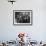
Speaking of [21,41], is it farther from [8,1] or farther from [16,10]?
[8,1]

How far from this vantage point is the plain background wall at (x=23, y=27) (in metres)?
4.55

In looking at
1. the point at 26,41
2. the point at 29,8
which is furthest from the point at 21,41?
the point at 29,8

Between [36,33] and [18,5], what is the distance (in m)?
1.13

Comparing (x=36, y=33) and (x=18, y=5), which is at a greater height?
(x=18, y=5)

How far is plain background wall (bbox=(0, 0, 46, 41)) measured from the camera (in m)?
4.55

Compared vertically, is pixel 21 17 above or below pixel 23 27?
above

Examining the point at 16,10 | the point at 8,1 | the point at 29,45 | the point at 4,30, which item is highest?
the point at 8,1

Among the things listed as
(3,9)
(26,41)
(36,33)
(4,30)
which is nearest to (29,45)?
(26,41)

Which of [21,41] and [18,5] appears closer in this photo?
[21,41]

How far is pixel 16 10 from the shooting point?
457 centimetres

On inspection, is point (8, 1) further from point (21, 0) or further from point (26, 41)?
point (26, 41)

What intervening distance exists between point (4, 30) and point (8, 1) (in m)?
1.00

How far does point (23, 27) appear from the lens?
459cm

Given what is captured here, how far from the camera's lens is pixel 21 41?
136 inches
